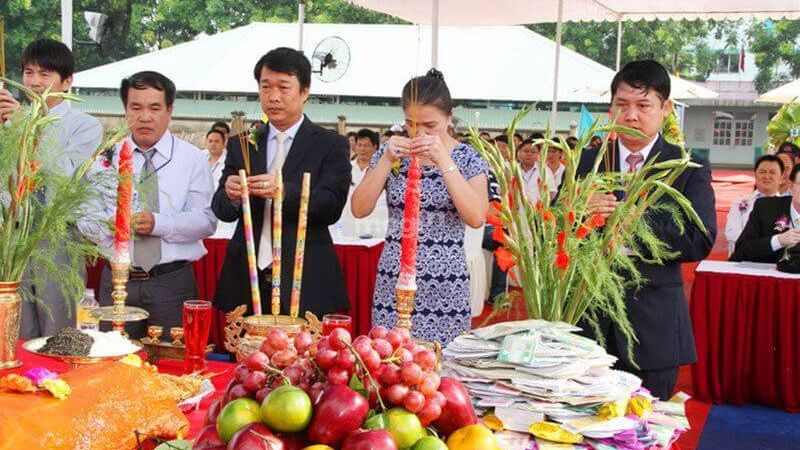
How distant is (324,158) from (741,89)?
154 ft

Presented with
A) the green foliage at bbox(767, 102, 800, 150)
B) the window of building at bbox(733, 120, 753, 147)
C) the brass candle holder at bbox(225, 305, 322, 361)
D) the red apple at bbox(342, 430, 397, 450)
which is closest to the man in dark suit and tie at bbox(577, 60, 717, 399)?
the brass candle holder at bbox(225, 305, 322, 361)

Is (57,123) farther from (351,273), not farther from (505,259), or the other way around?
(351,273)

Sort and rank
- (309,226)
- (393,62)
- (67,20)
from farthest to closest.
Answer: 1. (393,62)
2. (67,20)
3. (309,226)

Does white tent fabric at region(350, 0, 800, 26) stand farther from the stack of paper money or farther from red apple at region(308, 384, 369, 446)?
red apple at region(308, 384, 369, 446)

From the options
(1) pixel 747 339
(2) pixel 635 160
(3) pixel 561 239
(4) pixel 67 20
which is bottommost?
(1) pixel 747 339

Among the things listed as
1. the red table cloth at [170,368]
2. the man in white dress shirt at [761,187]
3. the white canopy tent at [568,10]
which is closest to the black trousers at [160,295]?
the red table cloth at [170,368]

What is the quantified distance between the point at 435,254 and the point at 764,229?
3029 millimetres

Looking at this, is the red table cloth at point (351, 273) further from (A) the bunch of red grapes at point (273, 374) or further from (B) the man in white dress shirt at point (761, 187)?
(A) the bunch of red grapes at point (273, 374)

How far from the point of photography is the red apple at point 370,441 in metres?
1.02

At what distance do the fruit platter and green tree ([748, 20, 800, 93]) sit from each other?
3781cm

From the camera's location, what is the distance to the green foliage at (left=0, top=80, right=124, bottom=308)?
1.88 metres

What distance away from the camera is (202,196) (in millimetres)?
2701

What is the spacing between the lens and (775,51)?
3747 cm

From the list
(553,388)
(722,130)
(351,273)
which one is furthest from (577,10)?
(722,130)
